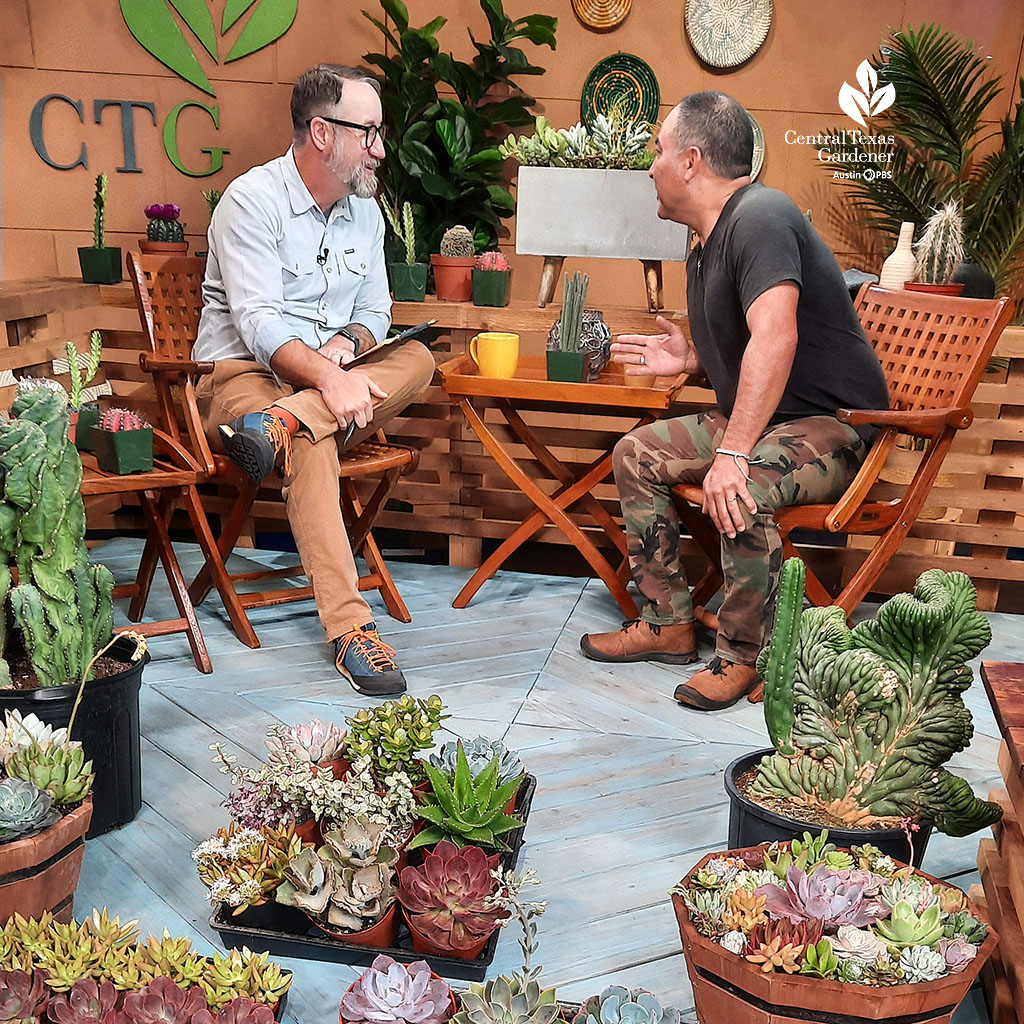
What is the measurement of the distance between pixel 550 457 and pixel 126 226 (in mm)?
2380

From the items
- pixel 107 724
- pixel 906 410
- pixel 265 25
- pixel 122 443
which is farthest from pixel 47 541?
pixel 265 25

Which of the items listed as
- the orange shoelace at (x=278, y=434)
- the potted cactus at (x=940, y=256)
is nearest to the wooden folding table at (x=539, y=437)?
the orange shoelace at (x=278, y=434)

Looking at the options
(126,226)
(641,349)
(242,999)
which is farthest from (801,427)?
(126,226)

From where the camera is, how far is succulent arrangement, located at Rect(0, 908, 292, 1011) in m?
1.48

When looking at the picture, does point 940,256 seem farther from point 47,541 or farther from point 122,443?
point 47,541

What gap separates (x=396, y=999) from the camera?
59.2 inches

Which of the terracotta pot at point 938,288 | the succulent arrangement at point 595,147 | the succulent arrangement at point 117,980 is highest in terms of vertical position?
the succulent arrangement at point 595,147

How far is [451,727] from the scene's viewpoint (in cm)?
283

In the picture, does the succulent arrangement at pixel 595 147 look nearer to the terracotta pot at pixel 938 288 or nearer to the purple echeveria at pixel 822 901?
the terracotta pot at pixel 938 288

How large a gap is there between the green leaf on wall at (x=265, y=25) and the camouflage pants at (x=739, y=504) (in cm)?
260

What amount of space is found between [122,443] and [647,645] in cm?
162

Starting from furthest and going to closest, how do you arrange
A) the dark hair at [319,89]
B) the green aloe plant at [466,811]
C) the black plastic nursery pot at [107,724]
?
the dark hair at [319,89]
the black plastic nursery pot at [107,724]
the green aloe plant at [466,811]

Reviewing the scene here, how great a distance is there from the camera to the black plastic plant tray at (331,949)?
1.89 metres

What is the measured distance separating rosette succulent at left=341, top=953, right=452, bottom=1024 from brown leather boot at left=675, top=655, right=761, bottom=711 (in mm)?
1557
